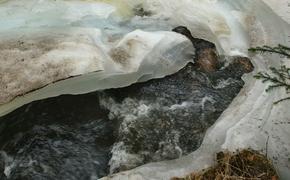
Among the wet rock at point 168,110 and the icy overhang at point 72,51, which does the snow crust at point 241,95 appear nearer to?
the wet rock at point 168,110

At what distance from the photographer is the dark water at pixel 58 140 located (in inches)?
205

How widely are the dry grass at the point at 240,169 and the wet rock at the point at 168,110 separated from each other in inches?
26.0

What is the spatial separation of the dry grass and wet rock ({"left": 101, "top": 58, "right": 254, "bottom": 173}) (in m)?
0.66

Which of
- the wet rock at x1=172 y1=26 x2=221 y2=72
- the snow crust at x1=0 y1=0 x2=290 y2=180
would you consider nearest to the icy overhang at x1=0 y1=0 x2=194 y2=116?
the snow crust at x1=0 y1=0 x2=290 y2=180

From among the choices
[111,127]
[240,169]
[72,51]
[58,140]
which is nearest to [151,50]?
[72,51]

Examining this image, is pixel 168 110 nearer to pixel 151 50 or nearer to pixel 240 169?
pixel 151 50

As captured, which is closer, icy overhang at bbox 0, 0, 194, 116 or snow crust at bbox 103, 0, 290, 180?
snow crust at bbox 103, 0, 290, 180

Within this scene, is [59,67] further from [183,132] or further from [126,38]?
[183,132]

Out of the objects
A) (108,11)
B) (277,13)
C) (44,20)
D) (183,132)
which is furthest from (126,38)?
(277,13)

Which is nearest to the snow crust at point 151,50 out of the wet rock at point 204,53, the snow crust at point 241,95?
the snow crust at point 241,95

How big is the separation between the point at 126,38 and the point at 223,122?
6.63 ft

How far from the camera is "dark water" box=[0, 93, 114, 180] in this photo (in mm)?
5199

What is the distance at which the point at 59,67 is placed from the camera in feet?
20.0

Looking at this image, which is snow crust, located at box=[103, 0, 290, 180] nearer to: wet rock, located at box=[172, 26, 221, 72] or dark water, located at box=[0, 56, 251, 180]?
wet rock, located at box=[172, 26, 221, 72]
